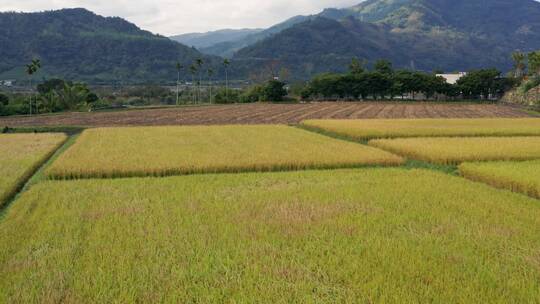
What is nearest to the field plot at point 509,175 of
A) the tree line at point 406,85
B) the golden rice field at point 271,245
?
the golden rice field at point 271,245

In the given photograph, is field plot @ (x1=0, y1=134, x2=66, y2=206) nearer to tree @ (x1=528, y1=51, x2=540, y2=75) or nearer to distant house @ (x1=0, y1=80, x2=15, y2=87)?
tree @ (x1=528, y1=51, x2=540, y2=75)

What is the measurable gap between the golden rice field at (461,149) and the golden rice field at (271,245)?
6435 mm

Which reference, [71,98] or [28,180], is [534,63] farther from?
[28,180]

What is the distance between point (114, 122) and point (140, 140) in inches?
964

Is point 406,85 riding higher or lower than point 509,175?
higher

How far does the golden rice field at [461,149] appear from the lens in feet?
62.1

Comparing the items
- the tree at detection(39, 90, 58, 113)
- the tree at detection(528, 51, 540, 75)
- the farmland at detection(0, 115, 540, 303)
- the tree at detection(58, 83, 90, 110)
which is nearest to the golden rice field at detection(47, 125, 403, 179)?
the farmland at detection(0, 115, 540, 303)

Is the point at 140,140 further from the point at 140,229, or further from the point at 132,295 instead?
the point at 132,295

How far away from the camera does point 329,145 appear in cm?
2330

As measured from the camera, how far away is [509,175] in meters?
14.1

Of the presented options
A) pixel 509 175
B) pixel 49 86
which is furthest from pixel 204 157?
pixel 49 86

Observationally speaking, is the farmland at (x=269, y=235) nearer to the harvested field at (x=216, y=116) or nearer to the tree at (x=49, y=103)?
the harvested field at (x=216, y=116)

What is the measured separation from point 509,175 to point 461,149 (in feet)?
21.8

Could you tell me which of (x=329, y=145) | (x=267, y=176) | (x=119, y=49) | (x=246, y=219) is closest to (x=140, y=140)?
(x=329, y=145)
